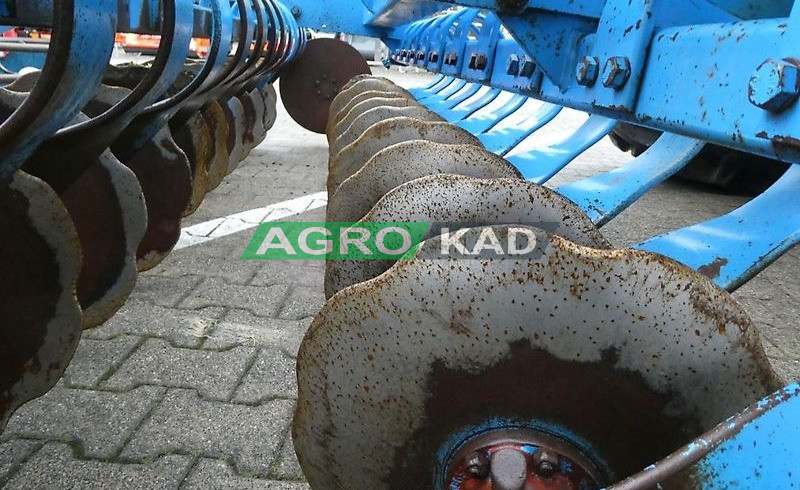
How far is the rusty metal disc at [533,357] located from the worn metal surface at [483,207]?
174 mm

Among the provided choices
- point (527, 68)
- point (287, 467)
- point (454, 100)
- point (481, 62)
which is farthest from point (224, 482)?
point (454, 100)

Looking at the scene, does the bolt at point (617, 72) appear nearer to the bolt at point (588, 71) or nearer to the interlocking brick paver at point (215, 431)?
the bolt at point (588, 71)

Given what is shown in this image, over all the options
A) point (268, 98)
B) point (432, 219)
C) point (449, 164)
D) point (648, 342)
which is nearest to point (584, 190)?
point (449, 164)

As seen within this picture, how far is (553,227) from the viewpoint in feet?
2.78

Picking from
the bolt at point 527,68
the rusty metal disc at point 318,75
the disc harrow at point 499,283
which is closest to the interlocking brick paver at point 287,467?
the disc harrow at point 499,283

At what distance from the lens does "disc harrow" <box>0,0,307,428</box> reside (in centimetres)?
63

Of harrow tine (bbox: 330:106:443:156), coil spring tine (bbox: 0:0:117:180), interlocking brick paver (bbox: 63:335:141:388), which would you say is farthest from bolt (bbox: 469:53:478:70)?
coil spring tine (bbox: 0:0:117:180)

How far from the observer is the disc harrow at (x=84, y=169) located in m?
0.63

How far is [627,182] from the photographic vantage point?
178cm

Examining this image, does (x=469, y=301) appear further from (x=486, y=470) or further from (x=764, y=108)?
(x=764, y=108)

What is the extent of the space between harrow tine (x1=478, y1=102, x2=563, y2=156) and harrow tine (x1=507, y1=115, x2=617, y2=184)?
30cm

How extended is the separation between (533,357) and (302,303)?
1.40m

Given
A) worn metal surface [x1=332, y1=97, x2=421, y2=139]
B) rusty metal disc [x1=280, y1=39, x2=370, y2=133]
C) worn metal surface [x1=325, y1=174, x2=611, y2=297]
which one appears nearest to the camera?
worn metal surface [x1=325, y1=174, x2=611, y2=297]

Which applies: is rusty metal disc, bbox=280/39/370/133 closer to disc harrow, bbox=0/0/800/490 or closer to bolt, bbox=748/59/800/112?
disc harrow, bbox=0/0/800/490
